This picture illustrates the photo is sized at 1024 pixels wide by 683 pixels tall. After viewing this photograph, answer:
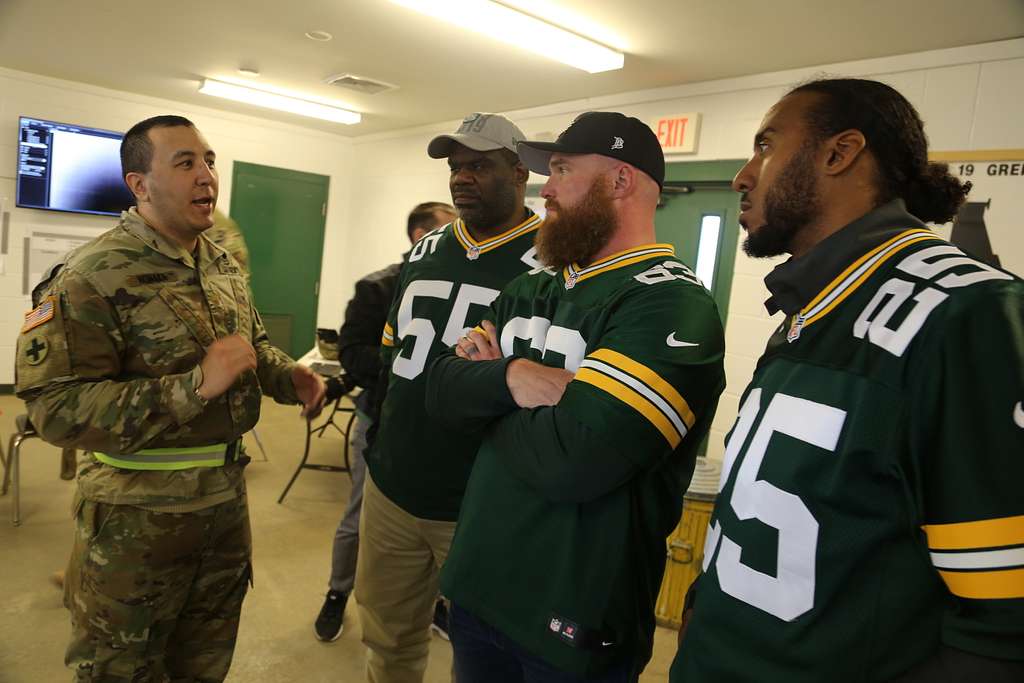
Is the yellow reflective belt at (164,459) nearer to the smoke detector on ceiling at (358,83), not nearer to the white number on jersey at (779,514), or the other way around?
the white number on jersey at (779,514)

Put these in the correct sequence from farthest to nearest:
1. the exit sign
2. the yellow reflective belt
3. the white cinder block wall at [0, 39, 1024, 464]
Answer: the exit sign
the white cinder block wall at [0, 39, 1024, 464]
the yellow reflective belt

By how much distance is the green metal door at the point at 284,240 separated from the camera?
282 inches

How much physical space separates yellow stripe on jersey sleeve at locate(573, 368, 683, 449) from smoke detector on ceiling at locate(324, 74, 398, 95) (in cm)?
443

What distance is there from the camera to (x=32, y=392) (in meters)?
1.52

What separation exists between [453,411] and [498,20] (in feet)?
8.62

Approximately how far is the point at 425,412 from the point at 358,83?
407cm

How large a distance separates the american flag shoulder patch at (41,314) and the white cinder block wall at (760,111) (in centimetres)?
340

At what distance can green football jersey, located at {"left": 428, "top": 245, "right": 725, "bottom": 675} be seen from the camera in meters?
1.12

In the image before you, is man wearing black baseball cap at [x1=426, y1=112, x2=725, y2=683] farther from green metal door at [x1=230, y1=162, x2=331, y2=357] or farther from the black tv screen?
green metal door at [x1=230, y1=162, x2=331, y2=357]

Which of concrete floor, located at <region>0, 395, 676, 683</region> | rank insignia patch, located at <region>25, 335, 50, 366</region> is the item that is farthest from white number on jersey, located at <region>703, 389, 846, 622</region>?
concrete floor, located at <region>0, 395, 676, 683</region>

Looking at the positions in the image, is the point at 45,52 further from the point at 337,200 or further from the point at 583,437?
the point at 583,437

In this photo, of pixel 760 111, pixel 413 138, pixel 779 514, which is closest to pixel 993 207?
pixel 760 111

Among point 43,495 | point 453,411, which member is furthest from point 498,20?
point 43,495

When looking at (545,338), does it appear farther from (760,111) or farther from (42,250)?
(42,250)
